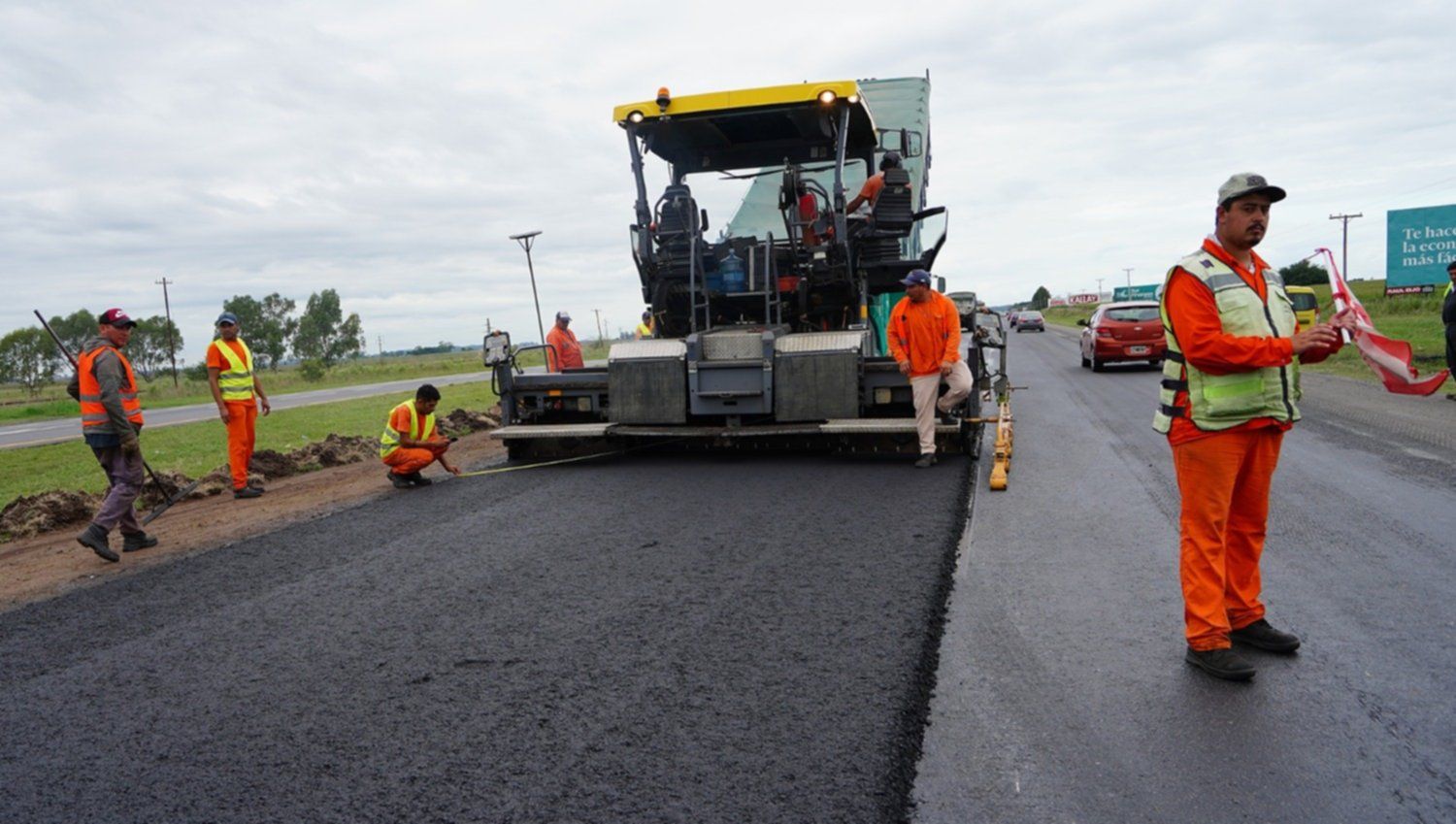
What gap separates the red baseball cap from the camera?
6.77 m

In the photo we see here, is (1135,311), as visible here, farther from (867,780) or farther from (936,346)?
(867,780)

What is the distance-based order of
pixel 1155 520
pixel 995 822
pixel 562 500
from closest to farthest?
pixel 995 822 < pixel 1155 520 < pixel 562 500

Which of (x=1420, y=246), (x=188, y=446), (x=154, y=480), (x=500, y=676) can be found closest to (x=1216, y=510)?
(x=500, y=676)

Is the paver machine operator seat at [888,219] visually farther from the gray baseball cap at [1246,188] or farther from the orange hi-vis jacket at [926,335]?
the gray baseball cap at [1246,188]

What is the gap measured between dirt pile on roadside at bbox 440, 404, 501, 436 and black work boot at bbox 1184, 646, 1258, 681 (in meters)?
11.6

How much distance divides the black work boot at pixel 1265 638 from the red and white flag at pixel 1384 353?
0.97 meters

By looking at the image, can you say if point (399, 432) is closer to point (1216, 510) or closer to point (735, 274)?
point (735, 274)

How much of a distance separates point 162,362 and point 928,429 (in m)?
72.2

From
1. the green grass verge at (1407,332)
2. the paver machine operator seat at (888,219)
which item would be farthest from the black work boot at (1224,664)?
the paver machine operator seat at (888,219)

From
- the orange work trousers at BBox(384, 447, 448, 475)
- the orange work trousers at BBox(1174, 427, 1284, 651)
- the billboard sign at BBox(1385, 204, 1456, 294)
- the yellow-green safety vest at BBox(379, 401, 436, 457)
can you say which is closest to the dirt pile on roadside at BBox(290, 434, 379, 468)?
the yellow-green safety vest at BBox(379, 401, 436, 457)

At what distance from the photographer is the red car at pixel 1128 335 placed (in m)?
18.6

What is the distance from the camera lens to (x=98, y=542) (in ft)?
20.5

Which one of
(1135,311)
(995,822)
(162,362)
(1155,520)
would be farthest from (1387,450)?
(162,362)

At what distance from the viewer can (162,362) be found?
67.9m
